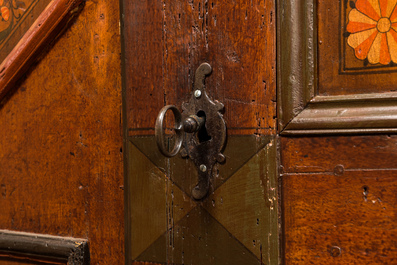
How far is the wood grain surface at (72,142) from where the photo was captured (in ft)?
2.32

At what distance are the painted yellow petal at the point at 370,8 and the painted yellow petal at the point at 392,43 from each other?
3 centimetres

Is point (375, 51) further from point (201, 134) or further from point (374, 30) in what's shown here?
point (201, 134)

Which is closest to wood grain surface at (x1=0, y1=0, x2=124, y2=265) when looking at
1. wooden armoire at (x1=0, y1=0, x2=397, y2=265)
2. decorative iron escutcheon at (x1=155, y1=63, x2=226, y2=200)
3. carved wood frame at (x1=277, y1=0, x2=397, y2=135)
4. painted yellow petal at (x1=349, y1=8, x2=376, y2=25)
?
wooden armoire at (x1=0, y1=0, x2=397, y2=265)

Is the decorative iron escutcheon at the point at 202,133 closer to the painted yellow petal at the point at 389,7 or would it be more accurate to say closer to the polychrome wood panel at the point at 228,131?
the polychrome wood panel at the point at 228,131

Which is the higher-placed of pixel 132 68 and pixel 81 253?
pixel 132 68

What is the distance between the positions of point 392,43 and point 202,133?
32cm

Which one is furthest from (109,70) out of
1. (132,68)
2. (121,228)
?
(121,228)

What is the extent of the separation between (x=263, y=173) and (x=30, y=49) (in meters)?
0.53

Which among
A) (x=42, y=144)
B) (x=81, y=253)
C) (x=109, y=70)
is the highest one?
(x=109, y=70)

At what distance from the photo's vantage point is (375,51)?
542 millimetres

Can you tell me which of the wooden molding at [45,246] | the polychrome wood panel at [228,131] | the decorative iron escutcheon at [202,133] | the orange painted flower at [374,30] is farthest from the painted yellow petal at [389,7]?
the wooden molding at [45,246]

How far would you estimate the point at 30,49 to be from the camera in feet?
2.46

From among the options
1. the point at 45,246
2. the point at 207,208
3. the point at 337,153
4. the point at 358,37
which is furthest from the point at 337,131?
the point at 45,246

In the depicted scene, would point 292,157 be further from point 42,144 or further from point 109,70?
point 42,144
